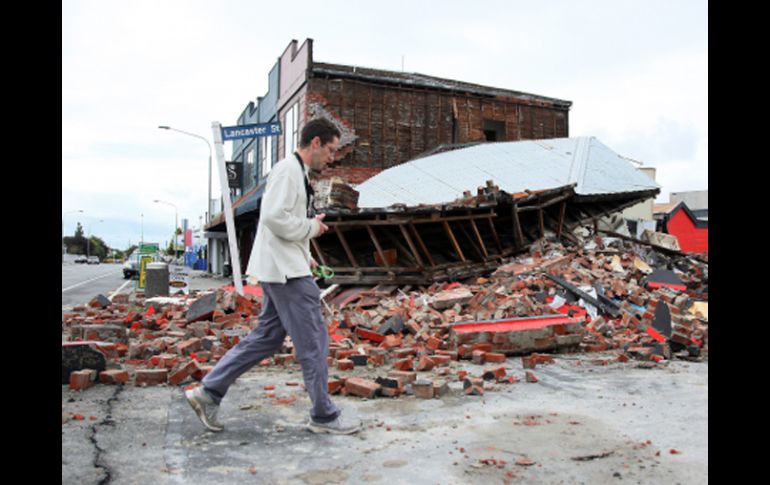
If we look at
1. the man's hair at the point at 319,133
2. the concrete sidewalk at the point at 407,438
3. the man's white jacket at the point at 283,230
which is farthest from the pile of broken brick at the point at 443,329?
the man's hair at the point at 319,133

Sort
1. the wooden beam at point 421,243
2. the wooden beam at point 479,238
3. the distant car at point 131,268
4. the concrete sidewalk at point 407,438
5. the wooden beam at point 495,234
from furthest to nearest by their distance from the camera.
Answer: the distant car at point 131,268, the wooden beam at point 495,234, the wooden beam at point 479,238, the wooden beam at point 421,243, the concrete sidewalk at point 407,438

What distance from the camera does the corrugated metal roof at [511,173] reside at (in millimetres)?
16469

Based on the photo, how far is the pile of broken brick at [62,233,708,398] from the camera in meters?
5.24

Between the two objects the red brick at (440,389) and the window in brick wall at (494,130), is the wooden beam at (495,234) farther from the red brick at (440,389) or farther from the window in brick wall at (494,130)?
the window in brick wall at (494,130)

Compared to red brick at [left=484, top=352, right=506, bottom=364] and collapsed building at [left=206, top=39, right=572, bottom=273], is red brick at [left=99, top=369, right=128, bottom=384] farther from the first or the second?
collapsed building at [left=206, top=39, right=572, bottom=273]

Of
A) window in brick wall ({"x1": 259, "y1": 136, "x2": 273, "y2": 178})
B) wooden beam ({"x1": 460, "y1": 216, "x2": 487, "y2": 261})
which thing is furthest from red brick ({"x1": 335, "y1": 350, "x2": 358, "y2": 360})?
window in brick wall ({"x1": 259, "y1": 136, "x2": 273, "y2": 178})

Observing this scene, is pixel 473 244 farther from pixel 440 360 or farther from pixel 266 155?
pixel 266 155

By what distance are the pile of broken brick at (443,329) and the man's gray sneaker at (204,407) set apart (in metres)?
1.20

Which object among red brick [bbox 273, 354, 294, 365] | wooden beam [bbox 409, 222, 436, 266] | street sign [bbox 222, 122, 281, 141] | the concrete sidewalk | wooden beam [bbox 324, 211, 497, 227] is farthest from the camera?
wooden beam [bbox 409, 222, 436, 266]

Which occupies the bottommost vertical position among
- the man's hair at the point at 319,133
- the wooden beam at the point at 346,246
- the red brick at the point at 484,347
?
the red brick at the point at 484,347

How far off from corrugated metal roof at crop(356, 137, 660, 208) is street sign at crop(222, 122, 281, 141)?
6370 millimetres

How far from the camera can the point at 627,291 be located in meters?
10.4
